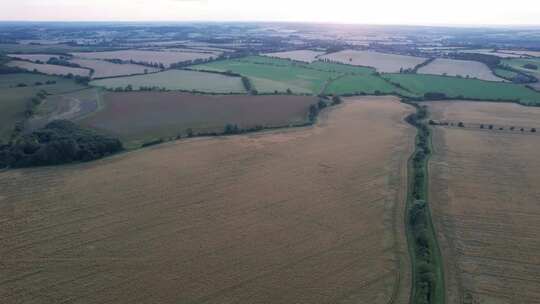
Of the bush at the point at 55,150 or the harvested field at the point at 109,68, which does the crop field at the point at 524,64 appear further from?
the harvested field at the point at 109,68

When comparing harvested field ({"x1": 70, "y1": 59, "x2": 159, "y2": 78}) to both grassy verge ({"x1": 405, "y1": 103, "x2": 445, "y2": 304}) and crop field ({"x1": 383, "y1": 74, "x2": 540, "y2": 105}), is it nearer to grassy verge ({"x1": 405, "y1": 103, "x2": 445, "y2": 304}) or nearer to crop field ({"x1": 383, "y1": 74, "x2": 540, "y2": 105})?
crop field ({"x1": 383, "y1": 74, "x2": 540, "y2": 105})

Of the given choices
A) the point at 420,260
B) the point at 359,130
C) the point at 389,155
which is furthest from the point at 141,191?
the point at 359,130

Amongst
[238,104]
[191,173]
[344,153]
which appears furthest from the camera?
[238,104]

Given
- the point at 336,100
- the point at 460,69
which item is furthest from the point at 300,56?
the point at 336,100

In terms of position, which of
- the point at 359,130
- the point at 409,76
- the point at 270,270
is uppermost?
the point at 409,76

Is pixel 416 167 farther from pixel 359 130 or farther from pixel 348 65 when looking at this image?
pixel 348 65
